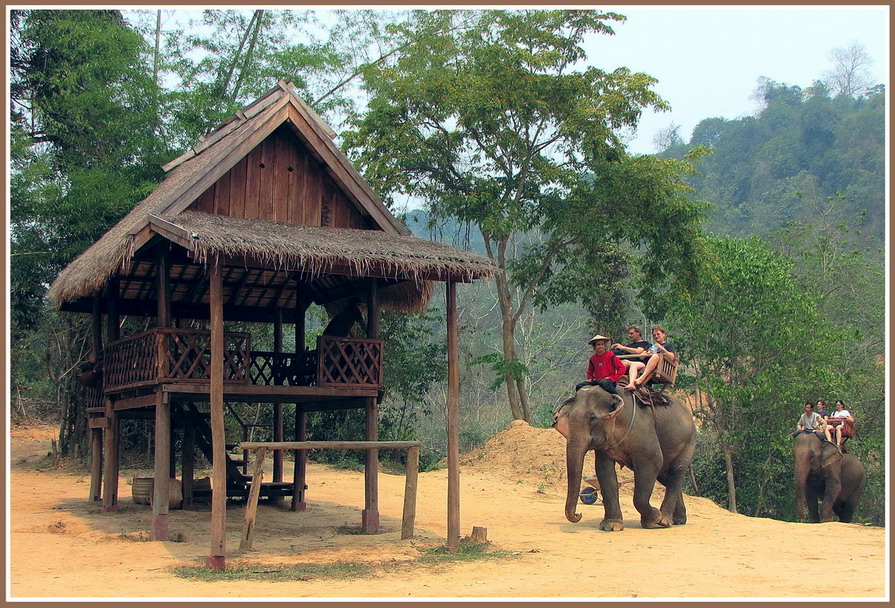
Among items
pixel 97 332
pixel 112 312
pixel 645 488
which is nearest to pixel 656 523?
pixel 645 488

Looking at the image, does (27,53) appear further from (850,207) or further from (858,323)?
(850,207)

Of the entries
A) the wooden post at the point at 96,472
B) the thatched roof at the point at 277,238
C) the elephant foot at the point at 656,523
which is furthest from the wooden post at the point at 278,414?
the elephant foot at the point at 656,523

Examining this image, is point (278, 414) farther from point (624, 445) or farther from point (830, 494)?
point (830, 494)

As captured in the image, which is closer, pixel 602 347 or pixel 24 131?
pixel 602 347

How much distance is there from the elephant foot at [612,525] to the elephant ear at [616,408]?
4.84 ft

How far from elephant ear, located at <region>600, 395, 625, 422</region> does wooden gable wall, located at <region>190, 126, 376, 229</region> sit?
4250 millimetres

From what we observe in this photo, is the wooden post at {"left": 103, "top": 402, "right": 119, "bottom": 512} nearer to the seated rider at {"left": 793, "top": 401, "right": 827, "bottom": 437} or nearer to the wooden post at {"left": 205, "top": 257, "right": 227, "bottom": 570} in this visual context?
the wooden post at {"left": 205, "top": 257, "right": 227, "bottom": 570}

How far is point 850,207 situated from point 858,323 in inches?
898

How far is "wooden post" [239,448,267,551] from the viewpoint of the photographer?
1138cm

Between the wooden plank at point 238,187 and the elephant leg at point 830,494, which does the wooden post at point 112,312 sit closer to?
the wooden plank at point 238,187

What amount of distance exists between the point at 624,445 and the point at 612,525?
112 centimetres

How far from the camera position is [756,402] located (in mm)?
24391

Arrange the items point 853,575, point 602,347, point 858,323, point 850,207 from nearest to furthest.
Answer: point 853,575 < point 602,347 < point 858,323 < point 850,207

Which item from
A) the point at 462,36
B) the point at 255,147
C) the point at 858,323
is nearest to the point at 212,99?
the point at 462,36
